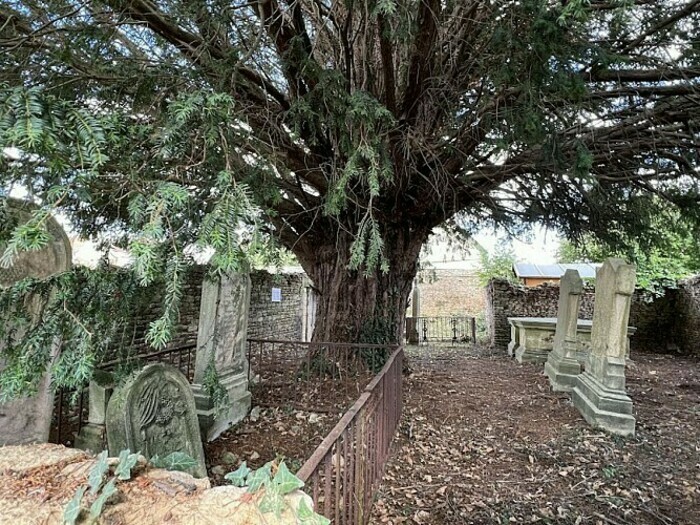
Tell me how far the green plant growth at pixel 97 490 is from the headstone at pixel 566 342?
6.16 meters

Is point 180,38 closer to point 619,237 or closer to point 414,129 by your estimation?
point 414,129

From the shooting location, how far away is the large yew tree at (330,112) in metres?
1.54

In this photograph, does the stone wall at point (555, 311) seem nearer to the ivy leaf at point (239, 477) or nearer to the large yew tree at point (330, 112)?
the large yew tree at point (330, 112)

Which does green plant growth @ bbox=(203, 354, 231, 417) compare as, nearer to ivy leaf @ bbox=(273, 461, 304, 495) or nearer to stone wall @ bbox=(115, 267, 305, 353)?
stone wall @ bbox=(115, 267, 305, 353)

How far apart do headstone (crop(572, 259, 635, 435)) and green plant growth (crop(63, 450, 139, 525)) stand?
4735 mm

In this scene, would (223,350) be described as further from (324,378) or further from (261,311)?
(261,311)

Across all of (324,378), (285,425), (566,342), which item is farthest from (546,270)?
(285,425)

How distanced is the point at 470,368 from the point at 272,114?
634 centimetres

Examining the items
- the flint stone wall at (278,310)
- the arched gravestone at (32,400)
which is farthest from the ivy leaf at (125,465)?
the flint stone wall at (278,310)

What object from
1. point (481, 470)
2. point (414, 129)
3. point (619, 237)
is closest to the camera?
point (481, 470)

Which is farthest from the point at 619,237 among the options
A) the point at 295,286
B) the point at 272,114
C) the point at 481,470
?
the point at 295,286

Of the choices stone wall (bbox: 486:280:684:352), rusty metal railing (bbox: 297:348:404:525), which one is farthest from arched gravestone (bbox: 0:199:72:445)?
stone wall (bbox: 486:280:684:352)

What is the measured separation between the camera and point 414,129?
404 centimetres

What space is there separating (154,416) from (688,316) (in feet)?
42.6
